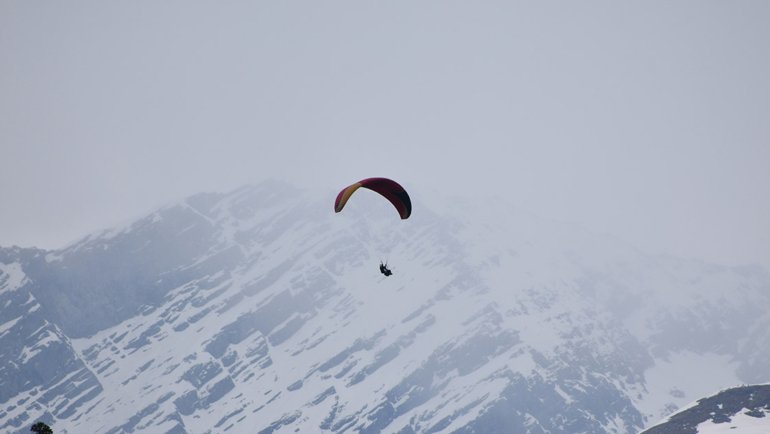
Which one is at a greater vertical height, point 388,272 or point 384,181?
point 384,181

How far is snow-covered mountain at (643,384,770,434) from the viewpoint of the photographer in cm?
10650

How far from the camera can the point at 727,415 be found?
112312mm

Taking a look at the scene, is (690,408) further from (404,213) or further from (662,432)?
(404,213)

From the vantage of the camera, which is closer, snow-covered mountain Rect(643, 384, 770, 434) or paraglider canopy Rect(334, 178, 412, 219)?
paraglider canopy Rect(334, 178, 412, 219)

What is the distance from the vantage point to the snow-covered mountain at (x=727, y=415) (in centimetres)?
10650

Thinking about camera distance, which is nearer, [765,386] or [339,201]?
[339,201]

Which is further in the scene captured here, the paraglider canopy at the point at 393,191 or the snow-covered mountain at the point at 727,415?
the snow-covered mountain at the point at 727,415

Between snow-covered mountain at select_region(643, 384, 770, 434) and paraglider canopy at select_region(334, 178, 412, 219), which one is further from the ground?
paraglider canopy at select_region(334, 178, 412, 219)

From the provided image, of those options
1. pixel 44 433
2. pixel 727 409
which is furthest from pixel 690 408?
pixel 44 433

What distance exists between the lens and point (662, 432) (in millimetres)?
112250

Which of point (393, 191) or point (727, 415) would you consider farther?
point (727, 415)

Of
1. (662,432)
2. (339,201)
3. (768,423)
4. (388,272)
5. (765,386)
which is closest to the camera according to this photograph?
(388,272)

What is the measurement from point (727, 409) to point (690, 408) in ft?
25.3

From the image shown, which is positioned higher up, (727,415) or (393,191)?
(393,191)
